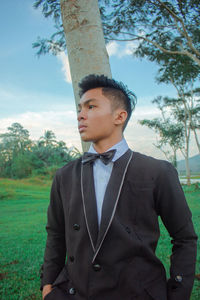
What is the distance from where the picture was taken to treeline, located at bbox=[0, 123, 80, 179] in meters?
6.33

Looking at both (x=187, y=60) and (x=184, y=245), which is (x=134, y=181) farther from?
(x=187, y=60)

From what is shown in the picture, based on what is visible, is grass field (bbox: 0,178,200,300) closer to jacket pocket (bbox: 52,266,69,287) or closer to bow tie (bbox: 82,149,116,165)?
jacket pocket (bbox: 52,266,69,287)

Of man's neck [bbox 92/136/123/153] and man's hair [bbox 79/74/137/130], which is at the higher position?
man's hair [bbox 79/74/137/130]

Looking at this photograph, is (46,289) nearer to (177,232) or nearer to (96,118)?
(177,232)

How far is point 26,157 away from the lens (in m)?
8.80

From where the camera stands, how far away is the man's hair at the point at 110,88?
1.37m

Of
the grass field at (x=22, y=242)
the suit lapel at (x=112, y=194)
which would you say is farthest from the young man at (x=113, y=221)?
the grass field at (x=22, y=242)

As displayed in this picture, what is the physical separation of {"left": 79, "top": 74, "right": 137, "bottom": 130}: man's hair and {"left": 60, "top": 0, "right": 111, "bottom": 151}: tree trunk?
0.67 feet

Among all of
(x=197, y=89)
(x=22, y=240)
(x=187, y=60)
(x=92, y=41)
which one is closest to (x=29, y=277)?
(x=22, y=240)

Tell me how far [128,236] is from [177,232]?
290 millimetres

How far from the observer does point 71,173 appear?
134cm

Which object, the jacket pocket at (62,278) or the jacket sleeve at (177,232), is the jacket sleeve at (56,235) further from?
the jacket sleeve at (177,232)

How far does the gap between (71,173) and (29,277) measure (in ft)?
4.44

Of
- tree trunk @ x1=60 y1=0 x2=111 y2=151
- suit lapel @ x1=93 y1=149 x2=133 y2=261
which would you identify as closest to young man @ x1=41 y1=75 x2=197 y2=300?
suit lapel @ x1=93 y1=149 x2=133 y2=261
